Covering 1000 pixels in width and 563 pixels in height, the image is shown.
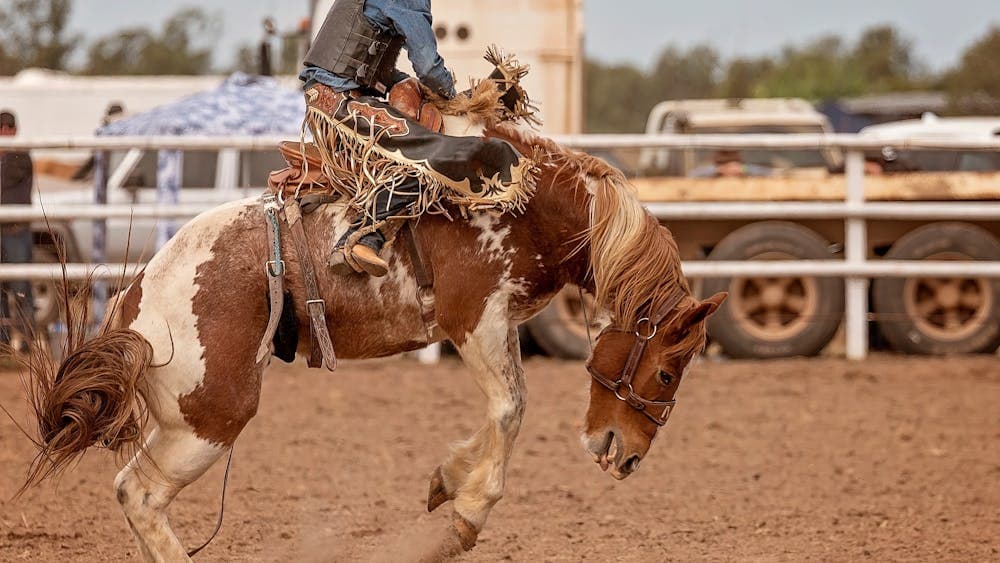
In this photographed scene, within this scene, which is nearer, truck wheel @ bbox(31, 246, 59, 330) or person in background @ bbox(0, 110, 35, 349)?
person in background @ bbox(0, 110, 35, 349)

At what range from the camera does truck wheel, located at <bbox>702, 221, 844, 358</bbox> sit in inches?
405

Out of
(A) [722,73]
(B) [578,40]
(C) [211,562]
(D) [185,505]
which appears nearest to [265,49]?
(B) [578,40]

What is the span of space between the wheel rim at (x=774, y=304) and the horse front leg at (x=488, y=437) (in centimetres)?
591

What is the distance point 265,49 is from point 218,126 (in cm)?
228

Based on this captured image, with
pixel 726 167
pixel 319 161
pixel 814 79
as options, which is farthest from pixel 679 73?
pixel 319 161

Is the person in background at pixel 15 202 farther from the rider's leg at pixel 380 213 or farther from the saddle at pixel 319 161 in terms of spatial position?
the rider's leg at pixel 380 213

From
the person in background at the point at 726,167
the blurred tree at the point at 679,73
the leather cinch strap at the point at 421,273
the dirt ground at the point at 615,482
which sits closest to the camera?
the leather cinch strap at the point at 421,273

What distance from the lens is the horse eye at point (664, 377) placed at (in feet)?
15.1

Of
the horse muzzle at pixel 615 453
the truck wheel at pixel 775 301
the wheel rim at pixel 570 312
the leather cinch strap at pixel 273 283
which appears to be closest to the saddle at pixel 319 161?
the leather cinch strap at pixel 273 283

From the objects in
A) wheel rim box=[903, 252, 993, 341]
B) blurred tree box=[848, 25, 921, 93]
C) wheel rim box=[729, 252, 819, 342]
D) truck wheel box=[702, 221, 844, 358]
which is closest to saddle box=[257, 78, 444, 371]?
truck wheel box=[702, 221, 844, 358]

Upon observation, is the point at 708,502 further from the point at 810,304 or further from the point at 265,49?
the point at 265,49

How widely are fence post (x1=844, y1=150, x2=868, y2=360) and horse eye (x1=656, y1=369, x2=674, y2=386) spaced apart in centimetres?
592

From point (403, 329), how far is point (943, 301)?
22.3 ft

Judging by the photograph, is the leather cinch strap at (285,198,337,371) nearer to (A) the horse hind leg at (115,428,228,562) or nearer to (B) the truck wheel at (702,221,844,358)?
(A) the horse hind leg at (115,428,228,562)
